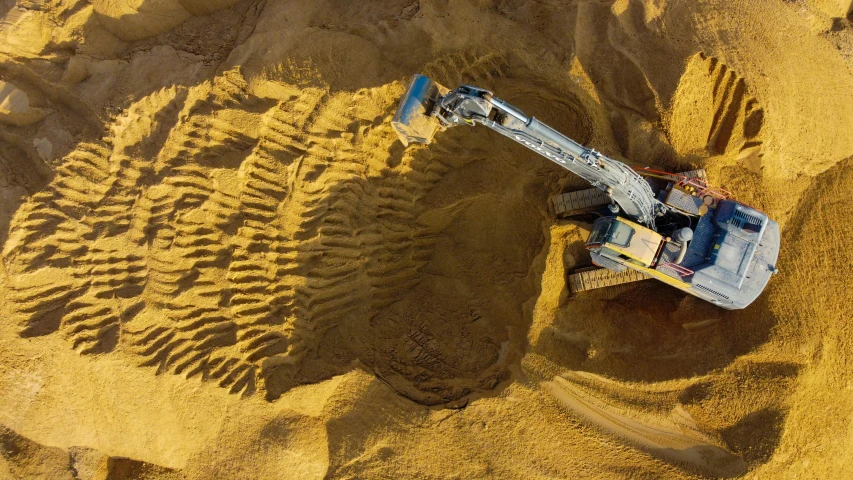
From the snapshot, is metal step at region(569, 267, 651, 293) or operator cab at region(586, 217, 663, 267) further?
metal step at region(569, 267, 651, 293)

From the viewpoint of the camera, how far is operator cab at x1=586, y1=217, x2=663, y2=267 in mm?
4117

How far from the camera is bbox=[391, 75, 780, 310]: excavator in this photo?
12.9 ft

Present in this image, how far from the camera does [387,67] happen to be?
4.81 meters

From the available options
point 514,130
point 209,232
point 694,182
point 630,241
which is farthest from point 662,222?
point 209,232

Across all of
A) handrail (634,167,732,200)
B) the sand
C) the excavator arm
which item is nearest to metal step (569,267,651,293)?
the sand

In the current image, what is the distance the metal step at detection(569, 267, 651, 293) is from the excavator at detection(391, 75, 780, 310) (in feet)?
0.14

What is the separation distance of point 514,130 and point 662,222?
2014 millimetres

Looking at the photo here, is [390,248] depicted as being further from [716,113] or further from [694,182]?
[716,113]

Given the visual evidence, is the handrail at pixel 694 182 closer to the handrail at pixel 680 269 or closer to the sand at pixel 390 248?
the sand at pixel 390 248

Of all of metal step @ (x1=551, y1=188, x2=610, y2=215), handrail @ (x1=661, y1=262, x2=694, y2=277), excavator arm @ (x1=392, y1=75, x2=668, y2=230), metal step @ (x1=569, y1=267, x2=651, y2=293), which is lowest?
metal step @ (x1=569, y1=267, x2=651, y2=293)

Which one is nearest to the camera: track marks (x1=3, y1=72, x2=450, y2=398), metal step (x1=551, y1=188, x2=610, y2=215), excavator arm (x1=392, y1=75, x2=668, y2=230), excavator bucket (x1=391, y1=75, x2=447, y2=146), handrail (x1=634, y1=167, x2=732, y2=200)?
excavator arm (x1=392, y1=75, x2=668, y2=230)

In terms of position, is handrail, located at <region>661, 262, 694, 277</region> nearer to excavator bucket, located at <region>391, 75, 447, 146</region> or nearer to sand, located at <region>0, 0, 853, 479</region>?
sand, located at <region>0, 0, 853, 479</region>

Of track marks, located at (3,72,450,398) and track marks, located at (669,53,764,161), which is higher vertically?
track marks, located at (669,53,764,161)

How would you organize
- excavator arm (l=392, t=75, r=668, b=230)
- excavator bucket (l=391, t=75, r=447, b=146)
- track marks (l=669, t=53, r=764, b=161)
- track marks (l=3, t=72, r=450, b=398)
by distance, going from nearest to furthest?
excavator arm (l=392, t=75, r=668, b=230), excavator bucket (l=391, t=75, r=447, b=146), track marks (l=3, t=72, r=450, b=398), track marks (l=669, t=53, r=764, b=161)
